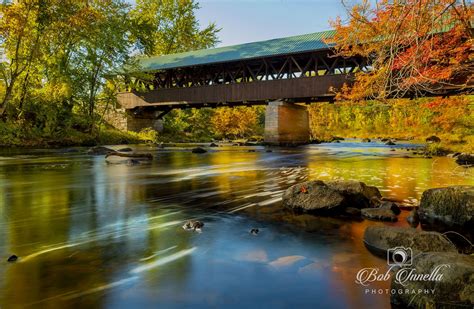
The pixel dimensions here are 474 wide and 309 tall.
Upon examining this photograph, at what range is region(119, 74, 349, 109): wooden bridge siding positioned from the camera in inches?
870

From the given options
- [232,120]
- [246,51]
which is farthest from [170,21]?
[246,51]

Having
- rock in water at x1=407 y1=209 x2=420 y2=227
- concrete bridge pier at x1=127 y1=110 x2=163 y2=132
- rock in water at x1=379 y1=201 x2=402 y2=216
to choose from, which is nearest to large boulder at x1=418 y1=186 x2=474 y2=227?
rock in water at x1=407 y1=209 x2=420 y2=227

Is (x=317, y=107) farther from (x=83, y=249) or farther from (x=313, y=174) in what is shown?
(x=83, y=249)

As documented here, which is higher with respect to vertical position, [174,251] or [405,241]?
[405,241]

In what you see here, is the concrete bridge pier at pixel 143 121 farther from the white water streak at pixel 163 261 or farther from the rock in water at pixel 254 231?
the white water streak at pixel 163 261

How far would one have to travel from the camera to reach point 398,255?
3.58 metres

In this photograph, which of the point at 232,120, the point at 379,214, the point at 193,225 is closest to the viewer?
the point at 193,225

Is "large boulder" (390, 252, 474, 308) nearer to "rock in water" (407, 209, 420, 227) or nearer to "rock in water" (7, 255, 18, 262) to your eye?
"rock in water" (407, 209, 420, 227)

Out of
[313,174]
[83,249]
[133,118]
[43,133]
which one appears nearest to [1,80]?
[43,133]

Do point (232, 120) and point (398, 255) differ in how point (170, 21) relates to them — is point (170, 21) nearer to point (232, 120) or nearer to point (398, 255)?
point (232, 120)

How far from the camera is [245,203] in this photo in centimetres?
651

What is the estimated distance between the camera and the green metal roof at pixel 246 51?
22.0m

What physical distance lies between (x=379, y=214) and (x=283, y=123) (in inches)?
786

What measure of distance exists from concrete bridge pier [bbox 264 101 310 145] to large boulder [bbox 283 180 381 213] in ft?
59.6
